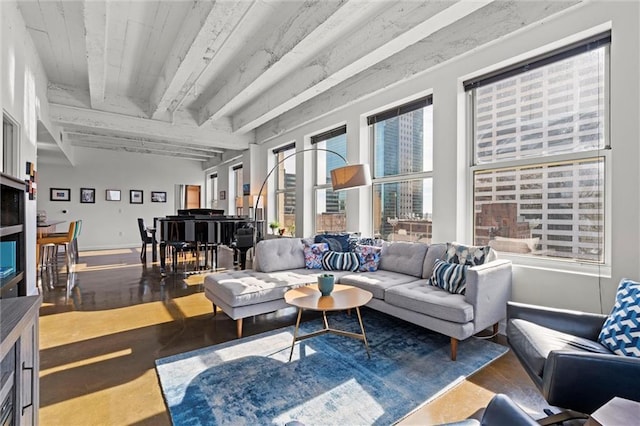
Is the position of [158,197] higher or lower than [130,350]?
higher

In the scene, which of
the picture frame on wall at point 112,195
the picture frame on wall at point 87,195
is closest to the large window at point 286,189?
the picture frame on wall at point 112,195

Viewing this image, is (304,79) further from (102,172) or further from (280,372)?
(102,172)

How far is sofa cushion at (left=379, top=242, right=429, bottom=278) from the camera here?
3520 mm

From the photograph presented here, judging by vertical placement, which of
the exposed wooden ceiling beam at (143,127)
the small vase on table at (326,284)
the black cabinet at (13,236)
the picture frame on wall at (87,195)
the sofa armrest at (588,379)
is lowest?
the sofa armrest at (588,379)

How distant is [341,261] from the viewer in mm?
3852

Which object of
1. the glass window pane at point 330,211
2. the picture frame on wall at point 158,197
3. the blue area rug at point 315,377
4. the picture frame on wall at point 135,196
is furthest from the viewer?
the picture frame on wall at point 158,197

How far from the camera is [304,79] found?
4.39 metres

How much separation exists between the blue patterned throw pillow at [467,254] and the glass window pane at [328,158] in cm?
272

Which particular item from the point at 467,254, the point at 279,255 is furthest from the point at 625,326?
the point at 279,255

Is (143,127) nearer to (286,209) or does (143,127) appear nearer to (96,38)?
(96,38)

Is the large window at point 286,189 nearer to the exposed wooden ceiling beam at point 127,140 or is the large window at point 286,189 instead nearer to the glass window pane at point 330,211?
the glass window pane at point 330,211

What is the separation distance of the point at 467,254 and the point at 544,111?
1.59 m

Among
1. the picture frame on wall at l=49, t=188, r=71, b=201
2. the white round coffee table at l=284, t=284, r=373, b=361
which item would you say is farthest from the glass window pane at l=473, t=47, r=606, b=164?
the picture frame on wall at l=49, t=188, r=71, b=201

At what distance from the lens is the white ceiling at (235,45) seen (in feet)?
9.50
